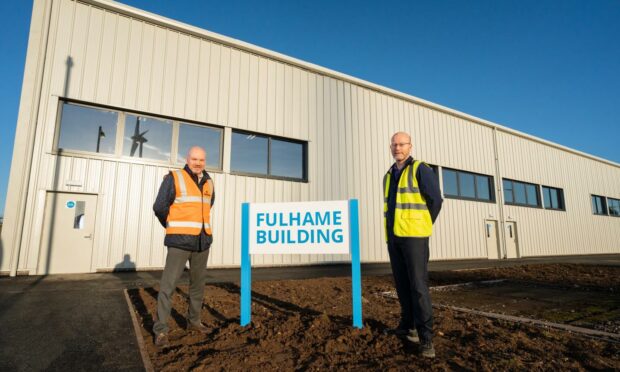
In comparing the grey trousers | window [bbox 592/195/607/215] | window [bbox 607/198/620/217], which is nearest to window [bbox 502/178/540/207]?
window [bbox 592/195/607/215]

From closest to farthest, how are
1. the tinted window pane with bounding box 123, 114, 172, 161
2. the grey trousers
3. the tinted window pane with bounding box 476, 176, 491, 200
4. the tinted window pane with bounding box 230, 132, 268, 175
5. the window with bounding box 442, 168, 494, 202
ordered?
the grey trousers
the tinted window pane with bounding box 123, 114, 172, 161
the tinted window pane with bounding box 230, 132, 268, 175
the window with bounding box 442, 168, 494, 202
the tinted window pane with bounding box 476, 176, 491, 200

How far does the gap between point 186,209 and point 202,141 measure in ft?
23.7

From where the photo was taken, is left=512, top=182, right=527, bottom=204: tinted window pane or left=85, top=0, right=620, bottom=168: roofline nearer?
left=85, top=0, right=620, bottom=168: roofline

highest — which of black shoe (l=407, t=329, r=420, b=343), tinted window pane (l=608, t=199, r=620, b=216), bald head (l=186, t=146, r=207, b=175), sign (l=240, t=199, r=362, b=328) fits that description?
tinted window pane (l=608, t=199, r=620, b=216)

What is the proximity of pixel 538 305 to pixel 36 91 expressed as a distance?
1076 centimetres

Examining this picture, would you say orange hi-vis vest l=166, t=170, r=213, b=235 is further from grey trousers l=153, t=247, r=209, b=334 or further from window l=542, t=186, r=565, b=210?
window l=542, t=186, r=565, b=210

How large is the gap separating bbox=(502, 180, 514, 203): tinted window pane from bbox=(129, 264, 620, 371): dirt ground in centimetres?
1369

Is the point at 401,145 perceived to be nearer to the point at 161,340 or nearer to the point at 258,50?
the point at 161,340

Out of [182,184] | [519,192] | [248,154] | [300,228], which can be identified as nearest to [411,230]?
[300,228]

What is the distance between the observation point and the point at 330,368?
7.31ft

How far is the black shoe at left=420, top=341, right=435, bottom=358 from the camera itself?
2.42 metres

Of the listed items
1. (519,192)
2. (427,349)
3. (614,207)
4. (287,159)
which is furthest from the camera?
(614,207)

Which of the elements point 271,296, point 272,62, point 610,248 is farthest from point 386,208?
point 610,248

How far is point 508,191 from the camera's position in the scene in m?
17.7
